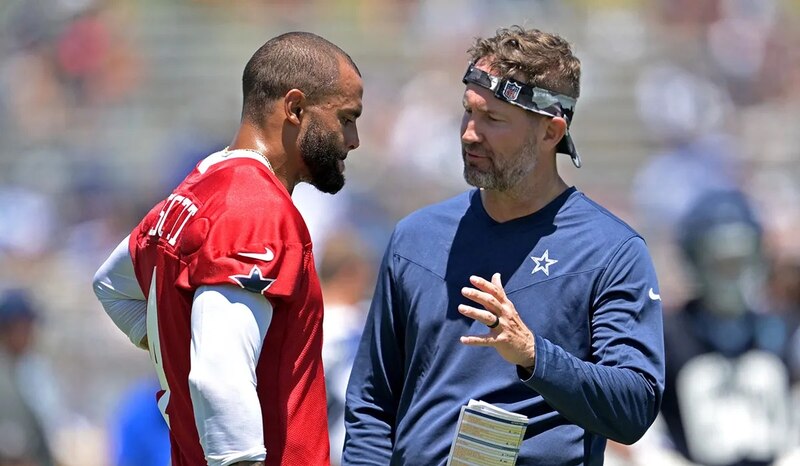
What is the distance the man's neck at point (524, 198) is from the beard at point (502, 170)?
39 mm

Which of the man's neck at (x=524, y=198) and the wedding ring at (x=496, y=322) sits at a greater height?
the man's neck at (x=524, y=198)

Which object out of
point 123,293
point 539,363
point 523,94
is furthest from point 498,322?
point 123,293

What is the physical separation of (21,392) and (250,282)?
4817 millimetres

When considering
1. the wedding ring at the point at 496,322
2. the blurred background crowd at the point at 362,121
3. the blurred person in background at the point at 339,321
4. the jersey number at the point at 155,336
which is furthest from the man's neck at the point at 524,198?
the blurred background crowd at the point at 362,121

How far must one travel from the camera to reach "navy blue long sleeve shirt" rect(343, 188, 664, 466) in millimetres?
2898

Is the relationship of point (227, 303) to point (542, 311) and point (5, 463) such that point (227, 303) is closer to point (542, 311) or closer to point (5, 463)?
point (542, 311)

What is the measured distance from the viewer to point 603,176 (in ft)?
43.2

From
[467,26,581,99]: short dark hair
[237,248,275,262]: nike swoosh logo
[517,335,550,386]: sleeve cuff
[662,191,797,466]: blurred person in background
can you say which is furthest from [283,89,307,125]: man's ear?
[662,191,797,466]: blurred person in background

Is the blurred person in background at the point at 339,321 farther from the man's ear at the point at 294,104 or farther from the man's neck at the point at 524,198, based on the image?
the man's ear at the point at 294,104

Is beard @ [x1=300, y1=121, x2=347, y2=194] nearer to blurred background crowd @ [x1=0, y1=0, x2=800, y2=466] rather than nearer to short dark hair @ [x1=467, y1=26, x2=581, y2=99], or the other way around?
short dark hair @ [x1=467, y1=26, x2=581, y2=99]

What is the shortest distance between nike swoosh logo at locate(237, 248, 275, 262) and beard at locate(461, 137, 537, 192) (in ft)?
2.24

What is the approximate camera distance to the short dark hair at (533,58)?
3.11m

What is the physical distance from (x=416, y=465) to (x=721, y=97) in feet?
34.5

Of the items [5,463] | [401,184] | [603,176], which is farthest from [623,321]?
[603,176]
